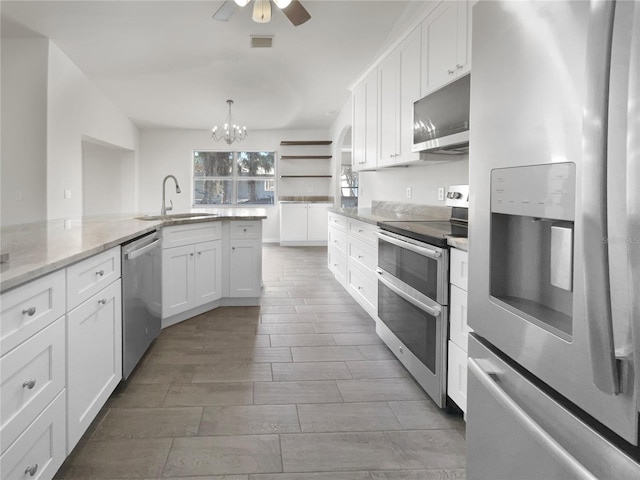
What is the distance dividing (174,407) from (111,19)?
371 cm

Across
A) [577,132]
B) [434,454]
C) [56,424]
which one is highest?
[577,132]

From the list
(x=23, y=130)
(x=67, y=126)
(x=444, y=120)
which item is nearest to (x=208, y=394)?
(x=444, y=120)

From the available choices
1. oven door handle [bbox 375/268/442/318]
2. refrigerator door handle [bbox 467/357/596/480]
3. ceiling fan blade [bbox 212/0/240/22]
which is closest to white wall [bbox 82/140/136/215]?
ceiling fan blade [bbox 212/0/240/22]

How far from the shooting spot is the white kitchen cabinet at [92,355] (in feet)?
5.32

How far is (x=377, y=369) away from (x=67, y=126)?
4.69m

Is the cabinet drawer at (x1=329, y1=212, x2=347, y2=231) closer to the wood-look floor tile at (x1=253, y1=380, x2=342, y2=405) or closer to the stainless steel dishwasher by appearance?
the stainless steel dishwasher

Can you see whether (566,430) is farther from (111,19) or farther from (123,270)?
(111,19)

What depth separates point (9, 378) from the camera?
1184 mm

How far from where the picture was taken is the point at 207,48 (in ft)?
16.4

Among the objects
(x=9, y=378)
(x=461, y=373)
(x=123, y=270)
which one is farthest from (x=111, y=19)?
(x=461, y=373)

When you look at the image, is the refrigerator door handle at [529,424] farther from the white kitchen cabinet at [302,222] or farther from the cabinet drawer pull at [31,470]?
the white kitchen cabinet at [302,222]

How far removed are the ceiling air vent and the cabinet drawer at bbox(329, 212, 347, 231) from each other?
2.00m

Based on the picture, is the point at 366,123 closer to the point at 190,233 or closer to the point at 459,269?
the point at 190,233

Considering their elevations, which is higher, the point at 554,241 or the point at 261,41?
the point at 261,41
